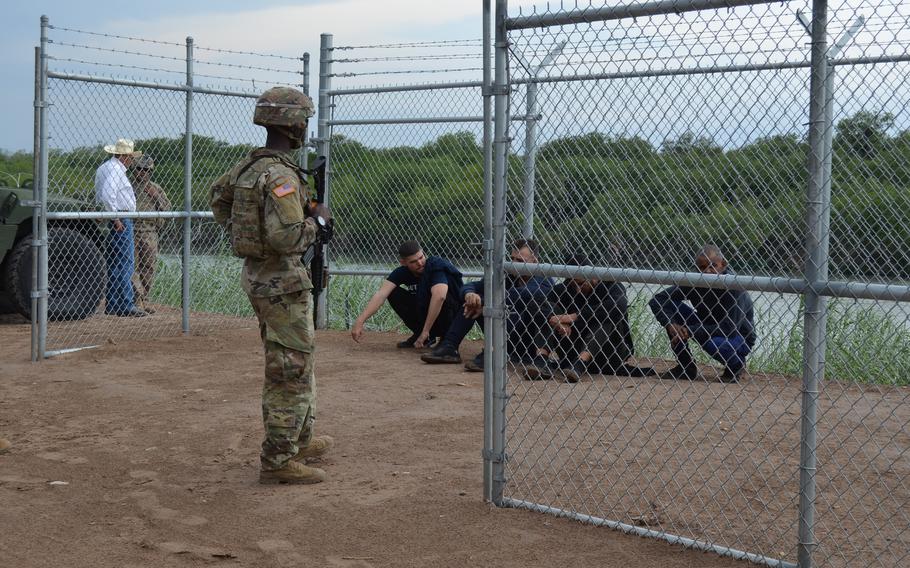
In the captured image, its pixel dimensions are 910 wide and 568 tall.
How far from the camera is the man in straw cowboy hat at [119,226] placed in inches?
374

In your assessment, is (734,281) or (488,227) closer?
(734,281)

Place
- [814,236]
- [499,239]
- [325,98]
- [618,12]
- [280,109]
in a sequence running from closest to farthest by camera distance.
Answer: [814,236]
[618,12]
[499,239]
[280,109]
[325,98]

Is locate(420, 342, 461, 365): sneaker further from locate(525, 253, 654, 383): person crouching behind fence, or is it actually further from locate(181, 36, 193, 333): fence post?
locate(181, 36, 193, 333): fence post

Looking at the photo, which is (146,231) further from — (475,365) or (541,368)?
(541,368)

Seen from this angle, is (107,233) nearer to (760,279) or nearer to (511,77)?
(511,77)

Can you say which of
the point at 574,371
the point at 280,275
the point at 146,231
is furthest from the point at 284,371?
the point at 146,231

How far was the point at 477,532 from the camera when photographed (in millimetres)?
4430

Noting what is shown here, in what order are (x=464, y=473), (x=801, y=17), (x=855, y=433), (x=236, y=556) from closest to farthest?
1. (x=801, y=17)
2. (x=236, y=556)
3. (x=464, y=473)
4. (x=855, y=433)

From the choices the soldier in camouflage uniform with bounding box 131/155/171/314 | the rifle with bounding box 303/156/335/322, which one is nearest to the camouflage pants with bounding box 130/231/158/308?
the soldier in camouflage uniform with bounding box 131/155/171/314

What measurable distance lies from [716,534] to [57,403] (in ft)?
15.3

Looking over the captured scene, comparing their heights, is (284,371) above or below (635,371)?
above

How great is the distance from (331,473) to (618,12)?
8.76 ft

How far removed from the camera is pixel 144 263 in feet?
35.1

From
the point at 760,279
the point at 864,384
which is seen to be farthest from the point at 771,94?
the point at 864,384
